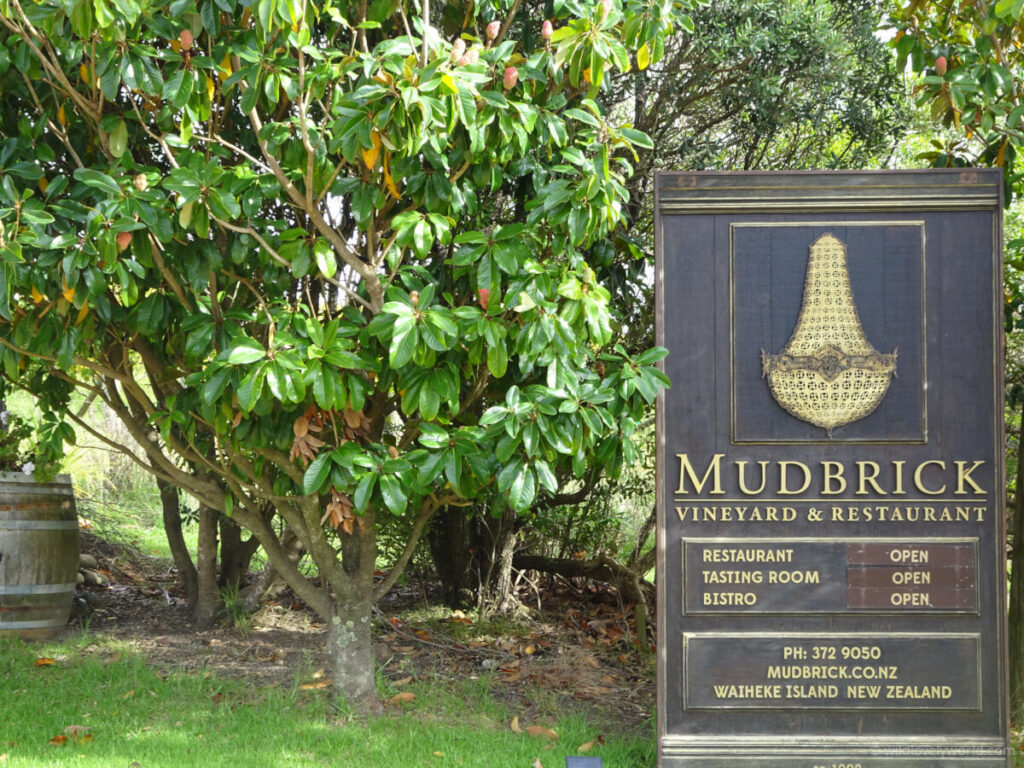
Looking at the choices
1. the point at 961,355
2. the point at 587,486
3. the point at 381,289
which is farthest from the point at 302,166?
the point at 587,486

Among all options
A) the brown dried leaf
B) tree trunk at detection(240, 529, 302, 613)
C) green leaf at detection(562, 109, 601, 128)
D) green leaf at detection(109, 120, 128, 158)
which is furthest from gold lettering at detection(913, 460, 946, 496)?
tree trunk at detection(240, 529, 302, 613)

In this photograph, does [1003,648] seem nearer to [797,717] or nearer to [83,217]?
[797,717]

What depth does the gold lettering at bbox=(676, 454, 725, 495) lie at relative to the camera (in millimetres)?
4406

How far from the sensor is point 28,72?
4285mm

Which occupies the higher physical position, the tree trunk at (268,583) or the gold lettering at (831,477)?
the gold lettering at (831,477)

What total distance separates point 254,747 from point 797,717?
2542 millimetres

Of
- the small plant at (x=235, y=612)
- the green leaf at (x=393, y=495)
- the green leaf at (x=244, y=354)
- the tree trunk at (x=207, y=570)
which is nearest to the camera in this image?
the green leaf at (x=244, y=354)

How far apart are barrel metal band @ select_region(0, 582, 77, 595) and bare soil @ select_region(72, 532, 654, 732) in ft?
1.46

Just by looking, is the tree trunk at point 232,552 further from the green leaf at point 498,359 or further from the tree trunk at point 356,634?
the green leaf at point 498,359

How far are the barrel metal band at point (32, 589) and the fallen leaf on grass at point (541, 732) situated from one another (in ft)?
10.6

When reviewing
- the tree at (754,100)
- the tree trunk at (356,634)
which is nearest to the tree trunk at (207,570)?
the tree at (754,100)

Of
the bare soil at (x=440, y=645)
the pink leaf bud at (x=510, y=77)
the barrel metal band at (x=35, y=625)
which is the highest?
the pink leaf bud at (x=510, y=77)

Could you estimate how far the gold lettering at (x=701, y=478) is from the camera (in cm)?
441

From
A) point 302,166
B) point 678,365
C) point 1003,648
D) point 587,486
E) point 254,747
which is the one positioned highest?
point 302,166
